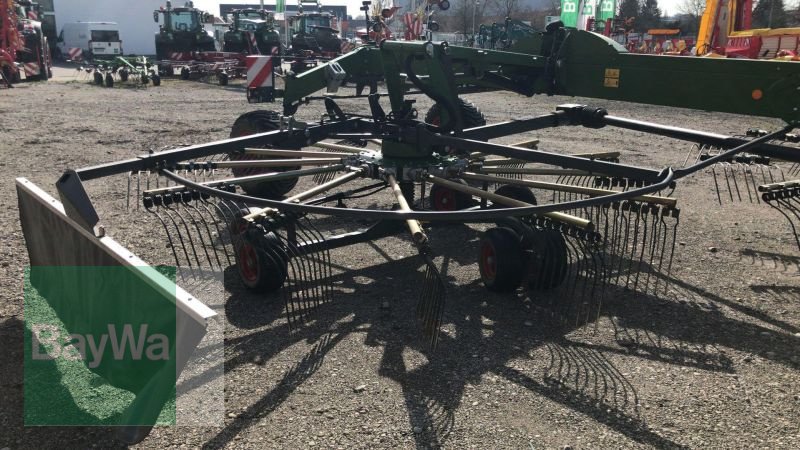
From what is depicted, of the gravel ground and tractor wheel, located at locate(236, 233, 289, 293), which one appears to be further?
tractor wheel, located at locate(236, 233, 289, 293)

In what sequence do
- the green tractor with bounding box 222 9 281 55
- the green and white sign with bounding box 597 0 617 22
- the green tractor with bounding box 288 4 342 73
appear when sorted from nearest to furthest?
the green tractor with bounding box 222 9 281 55 < the green tractor with bounding box 288 4 342 73 < the green and white sign with bounding box 597 0 617 22

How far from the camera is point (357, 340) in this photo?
3738 millimetres

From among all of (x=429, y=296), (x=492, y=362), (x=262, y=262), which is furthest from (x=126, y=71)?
(x=492, y=362)

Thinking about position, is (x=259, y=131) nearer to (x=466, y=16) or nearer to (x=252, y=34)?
(x=252, y=34)

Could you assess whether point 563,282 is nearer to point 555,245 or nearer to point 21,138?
point 555,245

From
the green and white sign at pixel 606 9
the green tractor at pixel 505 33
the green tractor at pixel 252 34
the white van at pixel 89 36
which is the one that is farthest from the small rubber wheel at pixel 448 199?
the white van at pixel 89 36

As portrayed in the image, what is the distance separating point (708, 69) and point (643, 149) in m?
6.02

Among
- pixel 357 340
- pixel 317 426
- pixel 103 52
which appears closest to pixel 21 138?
pixel 357 340

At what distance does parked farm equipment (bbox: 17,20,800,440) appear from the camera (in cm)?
355

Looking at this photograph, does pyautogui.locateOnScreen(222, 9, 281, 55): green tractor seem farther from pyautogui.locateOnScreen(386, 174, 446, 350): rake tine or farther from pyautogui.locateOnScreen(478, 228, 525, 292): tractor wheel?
pyautogui.locateOnScreen(386, 174, 446, 350): rake tine

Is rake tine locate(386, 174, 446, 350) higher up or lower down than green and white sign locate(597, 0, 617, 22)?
lower down

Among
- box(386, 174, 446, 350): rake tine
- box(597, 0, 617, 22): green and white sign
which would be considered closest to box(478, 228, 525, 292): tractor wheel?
box(386, 174, 446, 350): rake tine

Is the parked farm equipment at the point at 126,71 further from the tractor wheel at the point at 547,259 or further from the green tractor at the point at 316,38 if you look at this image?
the tractor wheel at the point at 547,259

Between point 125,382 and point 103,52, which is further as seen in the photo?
point 103,52
